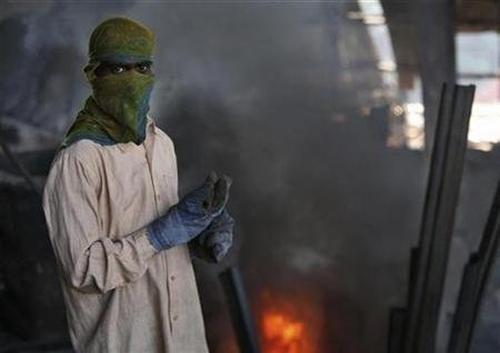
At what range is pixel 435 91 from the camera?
538 cm

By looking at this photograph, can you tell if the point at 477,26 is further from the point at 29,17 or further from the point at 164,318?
the point at 164,318

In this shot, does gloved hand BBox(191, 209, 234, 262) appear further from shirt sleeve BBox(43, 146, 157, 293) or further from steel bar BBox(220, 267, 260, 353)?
steel bar BBox(220, 267, 260, 353)

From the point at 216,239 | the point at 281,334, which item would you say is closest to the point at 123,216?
the point at 216,239

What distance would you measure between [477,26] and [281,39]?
2.11 m

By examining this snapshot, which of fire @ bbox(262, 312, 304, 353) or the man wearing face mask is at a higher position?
the man wearing face mask

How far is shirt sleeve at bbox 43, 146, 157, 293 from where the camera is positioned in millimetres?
1692

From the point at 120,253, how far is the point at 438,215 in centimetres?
175

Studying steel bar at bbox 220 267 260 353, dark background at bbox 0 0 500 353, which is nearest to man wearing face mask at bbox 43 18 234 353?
steel bar at bbox 220 267 260 353

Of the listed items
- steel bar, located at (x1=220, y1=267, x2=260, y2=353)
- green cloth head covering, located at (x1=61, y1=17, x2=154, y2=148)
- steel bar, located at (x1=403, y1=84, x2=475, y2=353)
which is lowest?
steel bar, located at (x1=220, y1=267, x2=260, y2=353)

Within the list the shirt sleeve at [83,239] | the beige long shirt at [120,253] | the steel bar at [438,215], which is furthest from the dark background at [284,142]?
the shirt sleeve at [83,239]

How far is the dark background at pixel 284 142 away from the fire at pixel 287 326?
0.02 metres

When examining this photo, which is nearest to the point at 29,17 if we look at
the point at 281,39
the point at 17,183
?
the point at 17,183

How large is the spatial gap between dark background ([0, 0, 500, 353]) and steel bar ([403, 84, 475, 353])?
153 cm

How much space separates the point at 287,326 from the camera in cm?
455
